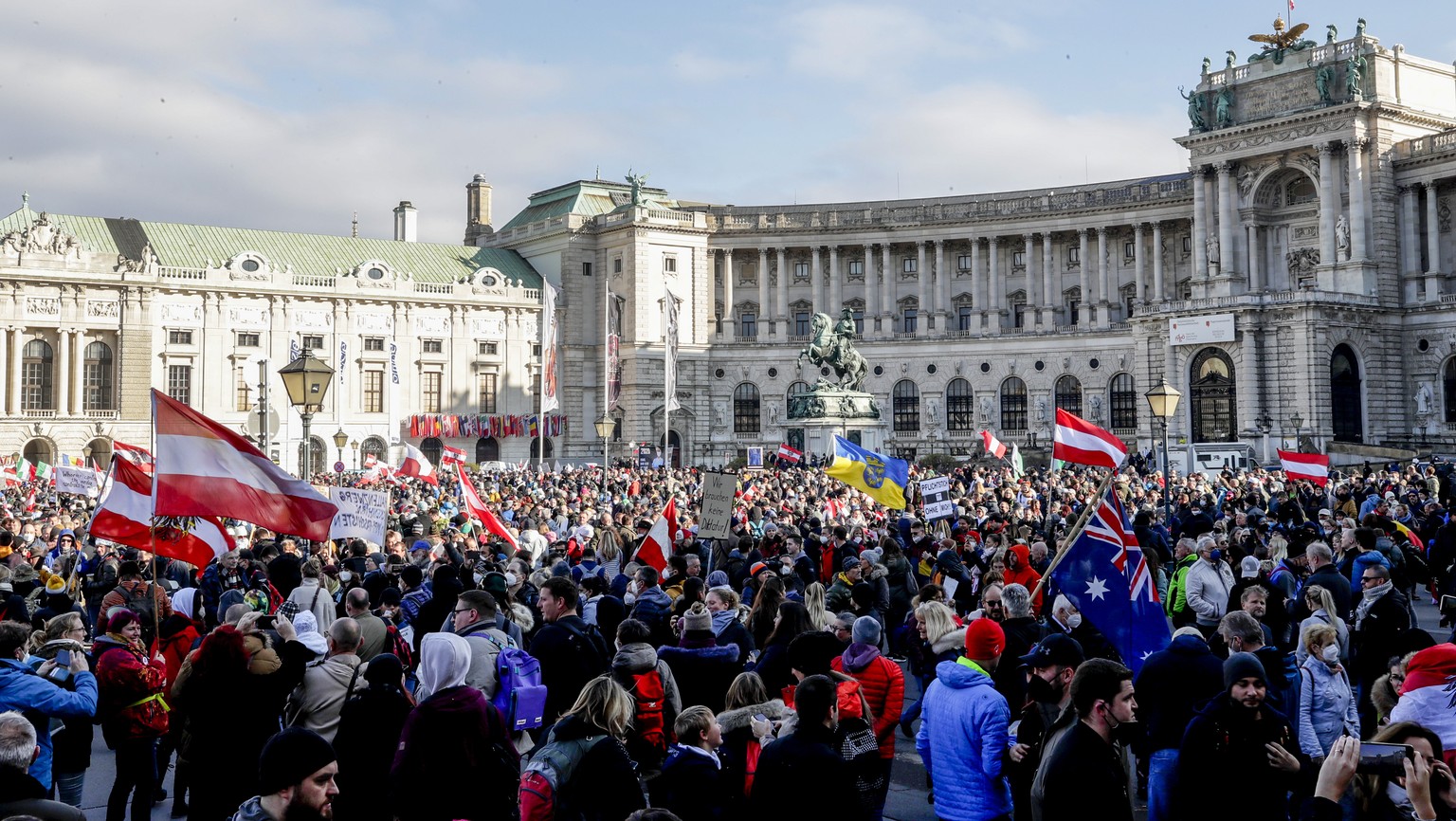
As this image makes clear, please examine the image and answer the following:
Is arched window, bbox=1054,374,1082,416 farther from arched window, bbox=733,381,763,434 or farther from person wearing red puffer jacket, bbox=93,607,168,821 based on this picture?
person wearing red puffer jacket, bbox=93,607,168,821

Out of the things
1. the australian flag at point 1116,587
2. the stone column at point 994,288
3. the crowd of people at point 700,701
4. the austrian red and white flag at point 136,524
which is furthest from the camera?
the stone column at point 994,288

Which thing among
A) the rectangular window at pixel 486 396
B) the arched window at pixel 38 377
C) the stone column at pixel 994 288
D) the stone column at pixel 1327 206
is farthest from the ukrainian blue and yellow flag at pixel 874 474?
the arched window at pixel 38 377

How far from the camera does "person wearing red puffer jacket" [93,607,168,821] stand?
29.8 ft

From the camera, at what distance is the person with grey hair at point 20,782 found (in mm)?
5461

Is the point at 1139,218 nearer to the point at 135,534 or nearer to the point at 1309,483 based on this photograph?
the point at 1309,483

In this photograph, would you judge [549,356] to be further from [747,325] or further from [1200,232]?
[1200,232]

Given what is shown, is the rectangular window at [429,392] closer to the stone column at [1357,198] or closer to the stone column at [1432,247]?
the stone column at [1357,198]

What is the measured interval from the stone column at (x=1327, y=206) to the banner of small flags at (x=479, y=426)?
38.7m

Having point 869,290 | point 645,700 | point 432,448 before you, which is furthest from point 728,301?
point 645,700

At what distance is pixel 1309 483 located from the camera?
34.9 metres

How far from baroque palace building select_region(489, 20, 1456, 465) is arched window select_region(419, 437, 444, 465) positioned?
795 cm

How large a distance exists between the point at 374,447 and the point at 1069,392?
37.3 metres

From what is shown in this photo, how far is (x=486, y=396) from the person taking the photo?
241 ft

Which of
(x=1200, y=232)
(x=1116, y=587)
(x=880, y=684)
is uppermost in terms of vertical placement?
(x=1200, y=232)
